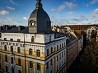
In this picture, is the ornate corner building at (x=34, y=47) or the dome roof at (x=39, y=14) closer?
the ornate corner building at (x=34, y=47)

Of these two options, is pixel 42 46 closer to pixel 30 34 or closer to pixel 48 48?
pixel 48 48

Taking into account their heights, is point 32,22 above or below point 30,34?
above

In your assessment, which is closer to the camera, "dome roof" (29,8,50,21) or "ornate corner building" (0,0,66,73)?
"ornate corner building" (0,0,66,73)

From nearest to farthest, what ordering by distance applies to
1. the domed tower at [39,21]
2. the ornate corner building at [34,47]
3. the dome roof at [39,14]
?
1. the ornate corner building at [34,47]
2. the domed tower at [39,21]
3. the dome roof at [39,14]

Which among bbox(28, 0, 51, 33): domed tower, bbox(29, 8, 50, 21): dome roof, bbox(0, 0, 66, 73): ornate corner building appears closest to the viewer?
bbox(0, 0, 66, 73): ornate corner building

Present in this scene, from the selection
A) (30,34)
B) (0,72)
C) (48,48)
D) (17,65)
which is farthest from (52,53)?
(0,72)

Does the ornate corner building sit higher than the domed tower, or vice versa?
the domed tower

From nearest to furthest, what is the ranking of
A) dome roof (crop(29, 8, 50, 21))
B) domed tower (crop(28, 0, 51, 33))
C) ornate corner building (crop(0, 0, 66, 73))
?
1. ornate corner building (crop(0, 0, 66, 73))
2. domed tower (crop(28, 0, 51, 33))
3. dome roof (crop(29, 8, 50, 21))
